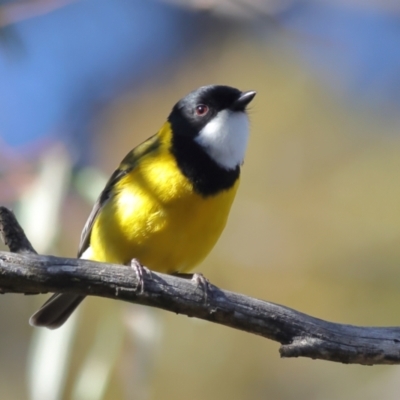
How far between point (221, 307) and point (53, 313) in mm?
1484

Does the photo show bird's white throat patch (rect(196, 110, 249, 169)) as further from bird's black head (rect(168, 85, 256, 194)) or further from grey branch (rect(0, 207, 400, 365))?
grey branch (rect(0, 207, 400, 365))

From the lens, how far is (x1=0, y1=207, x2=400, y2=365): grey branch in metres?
2.87

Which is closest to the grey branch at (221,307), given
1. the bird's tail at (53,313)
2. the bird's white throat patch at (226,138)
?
the bird's white throat patch at (226,138)

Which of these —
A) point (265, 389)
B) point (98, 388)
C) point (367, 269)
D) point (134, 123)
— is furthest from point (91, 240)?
point (134, 123)

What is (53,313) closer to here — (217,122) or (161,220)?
(161,220)

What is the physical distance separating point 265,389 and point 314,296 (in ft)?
3.47

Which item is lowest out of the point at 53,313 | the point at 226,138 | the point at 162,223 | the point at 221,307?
the point at 221,307

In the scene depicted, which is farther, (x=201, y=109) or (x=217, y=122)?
(x=201, y=109)

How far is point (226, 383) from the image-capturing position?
6957mm

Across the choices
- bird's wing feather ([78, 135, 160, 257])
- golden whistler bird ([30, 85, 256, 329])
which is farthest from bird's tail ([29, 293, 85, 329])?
bird's wing feather ([78, 135, 160, 257])

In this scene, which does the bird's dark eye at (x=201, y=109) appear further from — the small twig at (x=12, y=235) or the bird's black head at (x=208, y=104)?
the small twig at (x=12, y=235)

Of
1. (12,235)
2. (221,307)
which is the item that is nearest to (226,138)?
(221,307)

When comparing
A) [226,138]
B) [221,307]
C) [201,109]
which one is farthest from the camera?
[201,109]

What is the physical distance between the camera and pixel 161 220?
3.58 metres
